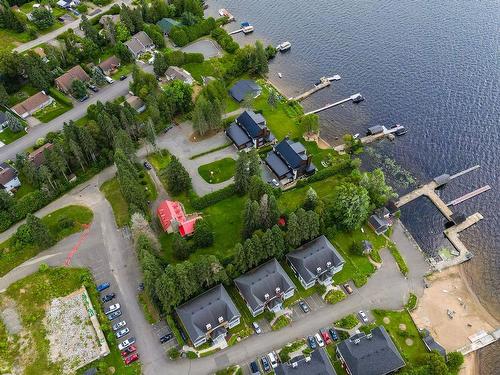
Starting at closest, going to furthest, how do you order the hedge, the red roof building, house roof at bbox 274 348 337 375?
1. house roof at bbox 274 348 337 375
2. the red roof building
3. the hedge

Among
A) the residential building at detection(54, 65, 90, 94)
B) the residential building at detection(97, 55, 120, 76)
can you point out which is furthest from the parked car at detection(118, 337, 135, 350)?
the residential building at detection(97, 55, 120, 76)

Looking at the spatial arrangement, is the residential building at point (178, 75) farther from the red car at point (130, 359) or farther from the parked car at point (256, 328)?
the red car at point (130, 359)

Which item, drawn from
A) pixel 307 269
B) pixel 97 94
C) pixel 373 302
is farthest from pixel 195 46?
pixel 373 302

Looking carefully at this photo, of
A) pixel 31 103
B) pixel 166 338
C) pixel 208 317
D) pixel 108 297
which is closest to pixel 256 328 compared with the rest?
pixel 208 317

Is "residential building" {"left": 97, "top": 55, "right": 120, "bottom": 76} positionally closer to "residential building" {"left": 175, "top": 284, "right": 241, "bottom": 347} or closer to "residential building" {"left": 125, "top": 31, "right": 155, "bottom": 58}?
"residential building" {"left": 125, "top": 31, "right": 155, "bottom": 58}

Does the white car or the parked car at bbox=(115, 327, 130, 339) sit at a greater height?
the white car

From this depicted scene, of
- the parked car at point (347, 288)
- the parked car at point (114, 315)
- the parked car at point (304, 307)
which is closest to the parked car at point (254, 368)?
the parked car at point (304, 307)

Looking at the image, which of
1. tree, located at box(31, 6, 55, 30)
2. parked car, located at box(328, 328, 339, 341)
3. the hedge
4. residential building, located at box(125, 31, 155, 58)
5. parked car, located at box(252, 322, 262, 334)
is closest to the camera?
parked car, located at box(328, 328, 339, 341)
